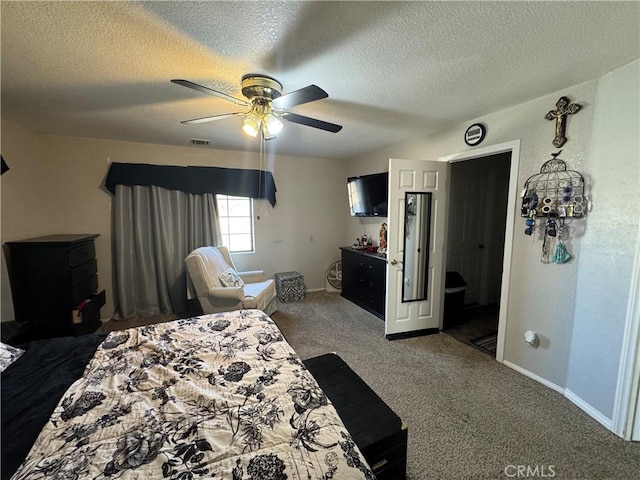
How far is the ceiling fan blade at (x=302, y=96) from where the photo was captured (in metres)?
1.48

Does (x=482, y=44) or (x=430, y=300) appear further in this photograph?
(x=430, y=300)

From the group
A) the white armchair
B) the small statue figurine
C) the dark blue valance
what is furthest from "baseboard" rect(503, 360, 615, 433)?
the dark blue valance

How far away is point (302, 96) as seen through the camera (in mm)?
1588

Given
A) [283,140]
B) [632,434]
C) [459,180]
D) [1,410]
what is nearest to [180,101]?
[283,140]

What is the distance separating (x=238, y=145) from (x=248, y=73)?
2120mm

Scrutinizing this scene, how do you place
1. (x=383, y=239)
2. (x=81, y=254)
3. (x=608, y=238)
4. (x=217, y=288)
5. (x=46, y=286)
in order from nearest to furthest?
(x=608, y=238) → (x=46, y=286) → (x=81, y=254) → (x=217, y=288) → (x=383, y=239)

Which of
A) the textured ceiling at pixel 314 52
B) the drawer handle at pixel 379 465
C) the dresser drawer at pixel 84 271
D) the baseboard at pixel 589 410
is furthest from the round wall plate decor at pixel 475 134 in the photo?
the dresser drawer at pixel 84 271

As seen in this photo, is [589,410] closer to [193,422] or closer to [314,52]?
[193,422]

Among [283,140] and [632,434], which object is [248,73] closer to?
[283,140]

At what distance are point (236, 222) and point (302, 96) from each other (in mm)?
3082

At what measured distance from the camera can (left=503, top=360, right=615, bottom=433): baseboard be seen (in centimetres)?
181

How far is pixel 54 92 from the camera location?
6.59 feet

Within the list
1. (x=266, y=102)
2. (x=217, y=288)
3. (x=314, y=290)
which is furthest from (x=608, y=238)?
(x=314, y=290)

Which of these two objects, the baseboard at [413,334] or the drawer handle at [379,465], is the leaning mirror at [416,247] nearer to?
the baseboard at [413,334]
